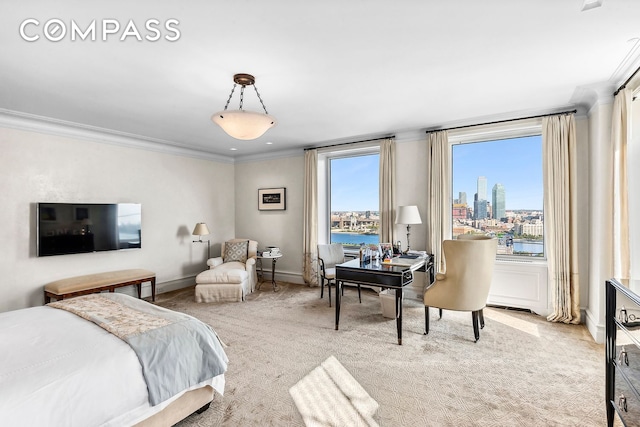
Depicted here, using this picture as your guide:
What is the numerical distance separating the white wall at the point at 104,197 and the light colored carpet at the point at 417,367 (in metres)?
1.82

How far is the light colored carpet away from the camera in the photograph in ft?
6.93

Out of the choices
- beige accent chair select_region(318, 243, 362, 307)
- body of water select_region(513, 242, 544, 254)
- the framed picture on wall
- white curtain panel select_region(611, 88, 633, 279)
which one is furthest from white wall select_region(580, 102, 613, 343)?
the framed picture on wall

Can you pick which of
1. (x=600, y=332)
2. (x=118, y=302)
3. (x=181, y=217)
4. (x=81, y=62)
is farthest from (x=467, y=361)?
(x=181, y=217)

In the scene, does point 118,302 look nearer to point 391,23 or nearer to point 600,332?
point 391,23

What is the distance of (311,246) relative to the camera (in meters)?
5.79

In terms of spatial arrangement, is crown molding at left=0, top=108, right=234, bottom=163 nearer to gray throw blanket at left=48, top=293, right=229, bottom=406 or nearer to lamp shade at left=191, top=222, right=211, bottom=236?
lamp shade at left=191, top=222, right=211, bottom=236

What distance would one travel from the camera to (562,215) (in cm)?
381

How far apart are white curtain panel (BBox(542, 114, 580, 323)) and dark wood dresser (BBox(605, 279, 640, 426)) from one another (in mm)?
2319

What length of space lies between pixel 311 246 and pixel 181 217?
2527mm

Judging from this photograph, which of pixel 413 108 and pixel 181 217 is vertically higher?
pixel 413 108

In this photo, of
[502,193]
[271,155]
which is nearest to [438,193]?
[502,193]

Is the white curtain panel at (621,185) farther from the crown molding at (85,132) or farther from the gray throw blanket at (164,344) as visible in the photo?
the crown molding at (85,132)

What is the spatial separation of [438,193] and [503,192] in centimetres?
93

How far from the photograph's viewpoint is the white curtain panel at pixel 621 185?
291 centimetres
